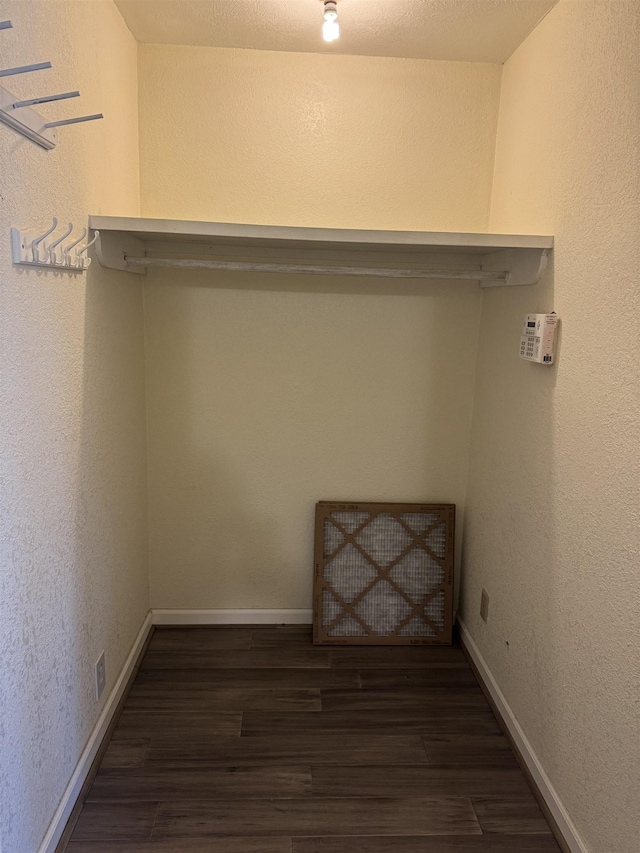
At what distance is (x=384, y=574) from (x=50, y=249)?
1870 mm

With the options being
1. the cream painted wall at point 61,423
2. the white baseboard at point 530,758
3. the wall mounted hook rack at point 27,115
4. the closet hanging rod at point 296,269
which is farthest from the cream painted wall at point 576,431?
the cream painted wall at point 61,423

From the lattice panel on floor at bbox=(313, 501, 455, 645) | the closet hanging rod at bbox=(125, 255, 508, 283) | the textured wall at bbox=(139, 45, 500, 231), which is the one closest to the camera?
the closet hanging rod at bbox=(125, 255, 508, 283)

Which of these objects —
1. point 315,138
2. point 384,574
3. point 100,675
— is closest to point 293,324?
point 315,138

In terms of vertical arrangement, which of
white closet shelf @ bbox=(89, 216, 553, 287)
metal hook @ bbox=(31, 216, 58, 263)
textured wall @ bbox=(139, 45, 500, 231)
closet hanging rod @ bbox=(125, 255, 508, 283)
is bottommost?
metal hook @ bbox=(31, 216, 58, 263)

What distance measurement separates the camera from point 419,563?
2609 mm

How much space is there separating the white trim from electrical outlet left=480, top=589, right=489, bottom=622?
782mm

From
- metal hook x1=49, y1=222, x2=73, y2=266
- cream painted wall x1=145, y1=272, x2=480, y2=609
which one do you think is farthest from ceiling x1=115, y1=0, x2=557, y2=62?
metal hook x1=49, y1=222, x2=73, y2=266

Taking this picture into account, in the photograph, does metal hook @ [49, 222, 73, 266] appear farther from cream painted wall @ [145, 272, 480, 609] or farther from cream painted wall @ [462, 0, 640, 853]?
cream painted wall @ [462, 0, 640, 853]

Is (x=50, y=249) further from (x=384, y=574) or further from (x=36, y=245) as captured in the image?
(x=384, y=574)

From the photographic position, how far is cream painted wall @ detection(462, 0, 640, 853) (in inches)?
54.9

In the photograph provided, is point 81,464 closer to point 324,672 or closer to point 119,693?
point 119,693

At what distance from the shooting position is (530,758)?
1.89 meters

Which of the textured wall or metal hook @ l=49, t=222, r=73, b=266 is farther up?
the textured wall

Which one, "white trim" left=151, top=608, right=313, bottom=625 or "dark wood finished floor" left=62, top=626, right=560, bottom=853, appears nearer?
"dark wood finished floor" left=62, top=626, right=560, bottom=853
